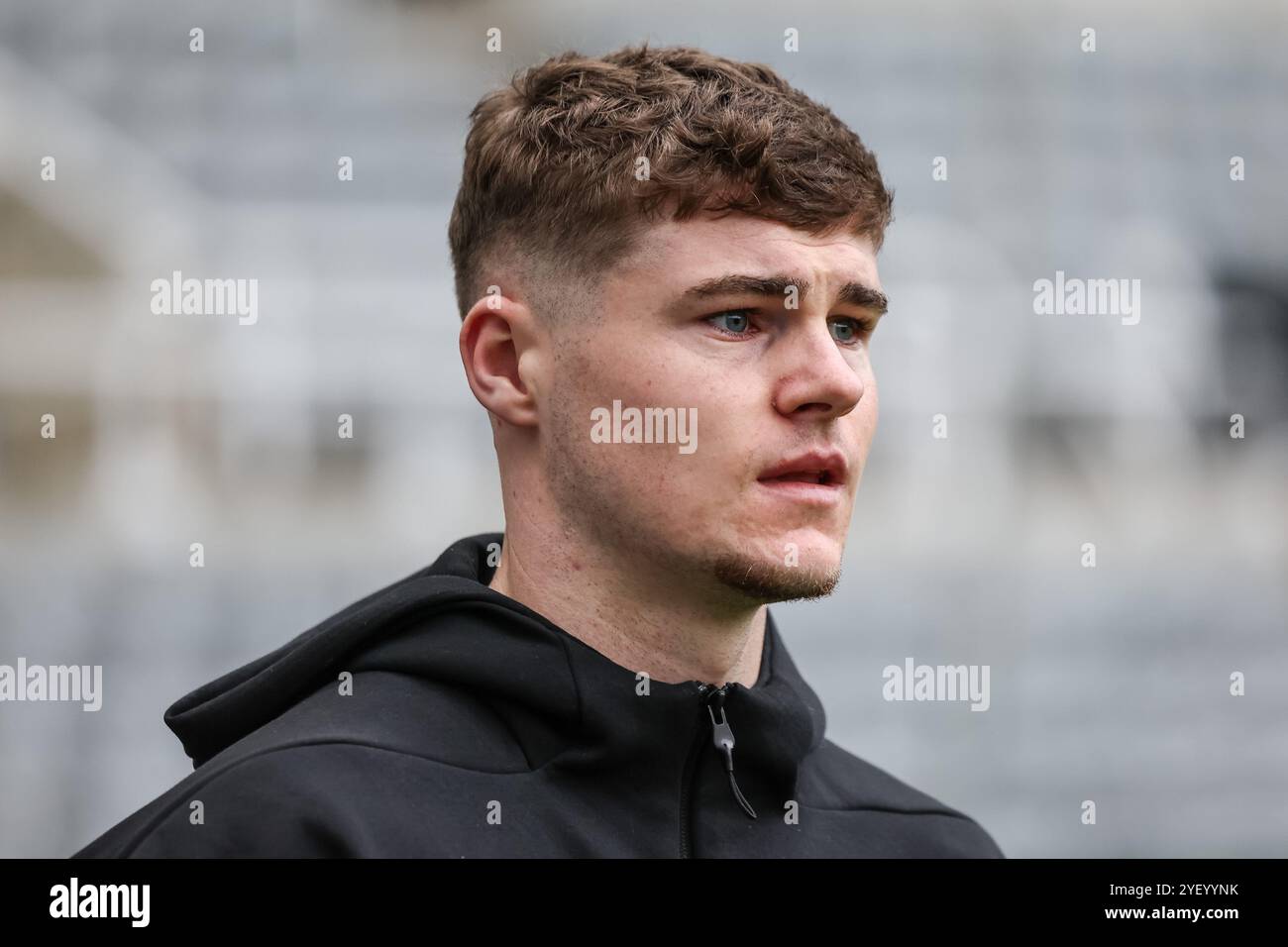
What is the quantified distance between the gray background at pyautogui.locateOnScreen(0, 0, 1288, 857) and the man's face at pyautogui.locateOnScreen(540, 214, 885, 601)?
423 centimetres

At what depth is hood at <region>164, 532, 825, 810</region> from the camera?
209 cm

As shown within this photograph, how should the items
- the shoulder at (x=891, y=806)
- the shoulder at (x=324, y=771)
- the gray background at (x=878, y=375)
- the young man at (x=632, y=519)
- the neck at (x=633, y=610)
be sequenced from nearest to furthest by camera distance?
the shoulder at (x=324, y=771) < the young man at (x=632, y=519) < the neck at (x=633, y=610) < the shoulder at (x=891, y=806) < the gray background at (x=878, y=375)

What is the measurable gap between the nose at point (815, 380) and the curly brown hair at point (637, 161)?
198 mm

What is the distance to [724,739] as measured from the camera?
2.13 m

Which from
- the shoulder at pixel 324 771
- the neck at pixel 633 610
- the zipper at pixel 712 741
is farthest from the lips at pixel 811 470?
the shoulder at pixel 324 771

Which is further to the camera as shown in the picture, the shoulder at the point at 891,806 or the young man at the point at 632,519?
the shoulder at the point at 891,806

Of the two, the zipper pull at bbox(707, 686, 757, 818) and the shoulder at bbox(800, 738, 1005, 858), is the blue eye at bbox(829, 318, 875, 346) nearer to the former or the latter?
the zipper pull at bbox(707, 686, 757, 818)

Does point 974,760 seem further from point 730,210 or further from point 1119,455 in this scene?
point 730,210

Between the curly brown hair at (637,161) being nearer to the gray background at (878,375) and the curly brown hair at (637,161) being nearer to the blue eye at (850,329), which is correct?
the blue eye at (850,329)

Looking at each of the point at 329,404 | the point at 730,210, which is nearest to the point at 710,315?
the point at 730,210

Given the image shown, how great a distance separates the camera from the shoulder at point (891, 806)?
2.50 metres

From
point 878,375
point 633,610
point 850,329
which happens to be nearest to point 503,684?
point 633,610

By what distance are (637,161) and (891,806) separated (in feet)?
4.12

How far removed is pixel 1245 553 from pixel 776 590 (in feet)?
19.2
